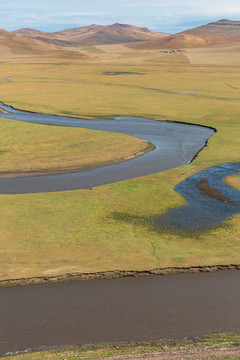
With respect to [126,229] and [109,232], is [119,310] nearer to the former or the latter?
[109,232]

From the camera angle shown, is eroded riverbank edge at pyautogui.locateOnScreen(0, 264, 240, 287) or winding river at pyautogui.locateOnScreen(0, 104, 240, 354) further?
eroded riverbank edge at pyautogui.locateOnScreen(0, 264, 240, 287)

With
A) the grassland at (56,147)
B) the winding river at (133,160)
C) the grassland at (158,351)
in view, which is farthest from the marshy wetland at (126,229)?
the winding river at (133,160)

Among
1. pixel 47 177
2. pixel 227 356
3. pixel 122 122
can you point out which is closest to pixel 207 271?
pixel 227 356

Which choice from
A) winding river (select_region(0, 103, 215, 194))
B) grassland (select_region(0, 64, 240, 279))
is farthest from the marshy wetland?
winding river (select_region(0, 103, 215, 194))

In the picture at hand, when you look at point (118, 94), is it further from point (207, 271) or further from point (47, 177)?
point (207, 271)

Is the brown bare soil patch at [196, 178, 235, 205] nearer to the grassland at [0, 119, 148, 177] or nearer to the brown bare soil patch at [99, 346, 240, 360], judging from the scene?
the grassland at [0, 119, 148, 177]
